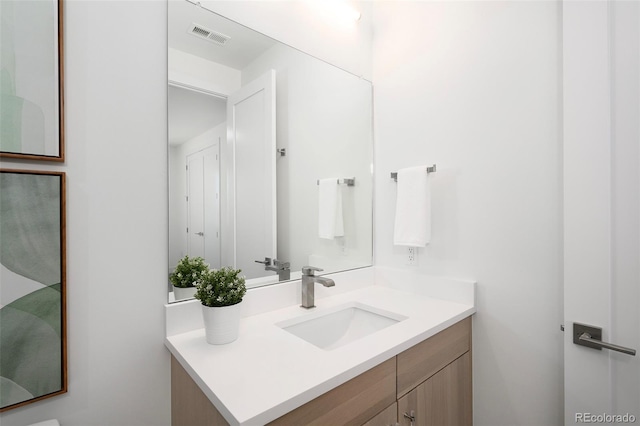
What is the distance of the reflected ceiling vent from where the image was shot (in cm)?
116

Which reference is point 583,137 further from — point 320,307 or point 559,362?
point 320,307

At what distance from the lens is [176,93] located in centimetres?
111

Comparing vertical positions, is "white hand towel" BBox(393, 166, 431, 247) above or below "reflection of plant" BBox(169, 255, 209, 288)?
above

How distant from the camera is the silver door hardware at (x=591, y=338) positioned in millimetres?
990

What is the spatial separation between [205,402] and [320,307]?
646 mm

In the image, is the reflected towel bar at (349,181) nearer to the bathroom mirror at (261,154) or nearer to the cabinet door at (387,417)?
the bathroom mirror at (261,154)

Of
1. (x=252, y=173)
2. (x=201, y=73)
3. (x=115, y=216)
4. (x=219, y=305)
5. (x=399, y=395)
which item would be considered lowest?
(x=399, y=395)

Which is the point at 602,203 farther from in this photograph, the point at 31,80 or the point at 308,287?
the point at 31,80

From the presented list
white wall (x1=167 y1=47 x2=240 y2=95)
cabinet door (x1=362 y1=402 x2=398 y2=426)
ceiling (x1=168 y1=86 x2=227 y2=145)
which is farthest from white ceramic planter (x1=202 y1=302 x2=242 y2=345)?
white wall (x1=167 y1=47 x2=240 y2=95)

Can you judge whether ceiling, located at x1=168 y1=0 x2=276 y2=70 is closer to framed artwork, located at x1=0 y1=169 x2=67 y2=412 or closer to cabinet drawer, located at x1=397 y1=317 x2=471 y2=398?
framed artwork, located at x1=0 y1=169 x2=67 y2=412

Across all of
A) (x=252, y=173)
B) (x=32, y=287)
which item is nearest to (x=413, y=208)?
(x=252, y=173)

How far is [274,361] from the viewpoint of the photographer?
0.87 meters

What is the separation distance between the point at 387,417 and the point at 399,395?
0.26ft

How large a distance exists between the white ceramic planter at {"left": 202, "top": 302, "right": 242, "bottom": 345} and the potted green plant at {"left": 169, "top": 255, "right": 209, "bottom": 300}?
0.16m
